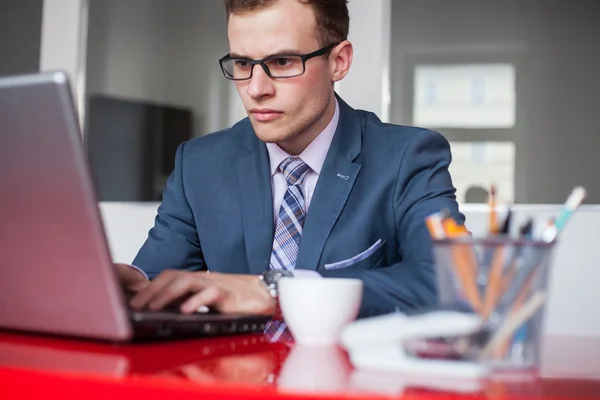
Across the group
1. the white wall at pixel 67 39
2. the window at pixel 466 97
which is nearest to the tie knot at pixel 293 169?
the window at pixel 466 97

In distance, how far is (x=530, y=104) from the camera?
268 cm

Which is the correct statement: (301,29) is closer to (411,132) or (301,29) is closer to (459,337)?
(411,132)

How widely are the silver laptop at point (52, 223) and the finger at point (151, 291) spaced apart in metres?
0.21

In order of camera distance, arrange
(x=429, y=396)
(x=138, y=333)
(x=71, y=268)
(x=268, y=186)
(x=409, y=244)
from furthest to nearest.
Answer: (x=268, y=186) → (x=409, y=244) → (x=138, y=333) → (x=71, y=268) → (x=429, y=396)

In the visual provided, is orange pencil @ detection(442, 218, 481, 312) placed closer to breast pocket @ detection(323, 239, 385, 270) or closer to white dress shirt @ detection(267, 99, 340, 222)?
breast pocket @ detection(323, 239, 385, 270)

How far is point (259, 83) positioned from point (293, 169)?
A: 0.81 feet

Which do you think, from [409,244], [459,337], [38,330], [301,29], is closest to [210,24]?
[301,29]

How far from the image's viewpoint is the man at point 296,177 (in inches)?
66.3

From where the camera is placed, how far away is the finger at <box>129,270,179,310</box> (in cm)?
100

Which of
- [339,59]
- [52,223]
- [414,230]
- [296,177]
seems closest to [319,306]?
[52,223]

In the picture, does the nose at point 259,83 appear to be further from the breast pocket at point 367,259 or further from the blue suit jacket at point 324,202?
the breast pocket at point 367,259

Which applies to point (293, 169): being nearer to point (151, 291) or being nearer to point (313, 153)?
point (313, 153)

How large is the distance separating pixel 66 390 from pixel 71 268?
16 centimetres

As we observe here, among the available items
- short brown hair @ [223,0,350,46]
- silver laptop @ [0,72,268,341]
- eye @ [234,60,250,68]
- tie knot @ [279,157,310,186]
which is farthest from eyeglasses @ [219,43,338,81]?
silver laptop @ [0,72,268,341]
